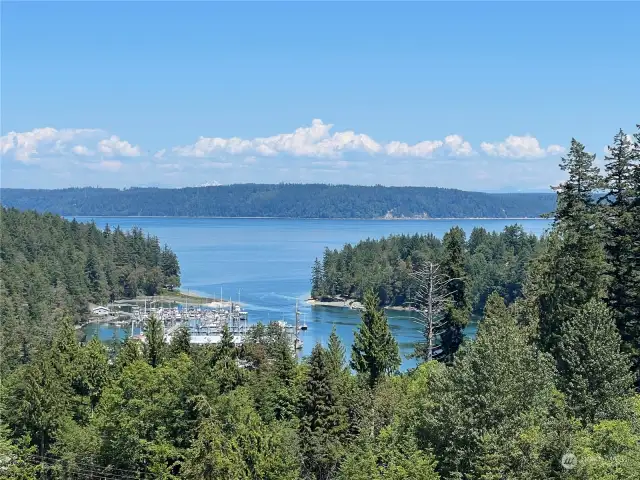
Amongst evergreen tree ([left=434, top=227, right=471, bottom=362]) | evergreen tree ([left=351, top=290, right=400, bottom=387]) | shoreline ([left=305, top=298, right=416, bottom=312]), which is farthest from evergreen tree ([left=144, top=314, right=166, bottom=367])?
shoreline ([left=305, top=298, right=416, bottom=312])

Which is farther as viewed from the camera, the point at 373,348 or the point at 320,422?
the point at 373,348

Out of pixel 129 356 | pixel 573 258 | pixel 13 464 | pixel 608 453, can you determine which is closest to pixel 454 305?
pixel 573 258

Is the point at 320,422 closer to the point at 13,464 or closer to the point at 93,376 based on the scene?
the point at 13,464

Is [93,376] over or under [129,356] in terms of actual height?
under

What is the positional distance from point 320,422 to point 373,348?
37.7ft

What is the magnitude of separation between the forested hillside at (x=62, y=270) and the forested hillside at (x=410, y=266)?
2895 centimetres

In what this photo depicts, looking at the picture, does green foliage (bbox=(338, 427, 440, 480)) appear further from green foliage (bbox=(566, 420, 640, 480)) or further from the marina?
the marina

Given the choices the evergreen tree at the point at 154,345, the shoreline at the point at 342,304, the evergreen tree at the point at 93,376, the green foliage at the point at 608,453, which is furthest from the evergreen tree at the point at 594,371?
the shoreline at the point at 342,304

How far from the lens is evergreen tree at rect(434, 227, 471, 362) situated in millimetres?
Answer: 35969

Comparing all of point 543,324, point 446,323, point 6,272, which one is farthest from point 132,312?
point 543,324

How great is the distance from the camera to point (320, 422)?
25.6 meters

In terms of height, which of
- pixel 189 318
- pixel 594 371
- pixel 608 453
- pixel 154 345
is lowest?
pixel 189 318

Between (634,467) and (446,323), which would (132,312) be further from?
(634,467)

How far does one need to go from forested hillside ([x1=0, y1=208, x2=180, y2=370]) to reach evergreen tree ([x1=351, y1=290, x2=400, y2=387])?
33354mm
